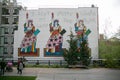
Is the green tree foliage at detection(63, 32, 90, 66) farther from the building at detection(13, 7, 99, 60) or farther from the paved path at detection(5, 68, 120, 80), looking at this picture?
the building at detection(13, 7, 99, 60)

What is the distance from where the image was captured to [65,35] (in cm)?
4256

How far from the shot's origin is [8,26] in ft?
183

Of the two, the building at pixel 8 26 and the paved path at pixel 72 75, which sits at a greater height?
the building at pixel 8 26

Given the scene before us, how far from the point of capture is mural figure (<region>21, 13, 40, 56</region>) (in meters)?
42.8


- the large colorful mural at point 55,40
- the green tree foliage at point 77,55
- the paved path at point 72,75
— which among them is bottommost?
the paved path at point 72,75

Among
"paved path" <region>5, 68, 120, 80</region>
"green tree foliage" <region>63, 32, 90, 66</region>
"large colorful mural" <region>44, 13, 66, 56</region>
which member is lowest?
"paved path" <region>5, 68, 120, 80</region>

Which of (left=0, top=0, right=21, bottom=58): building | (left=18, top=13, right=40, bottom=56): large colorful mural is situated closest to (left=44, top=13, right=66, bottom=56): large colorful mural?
(left=18, top=13, right=40, bottom=56): large colorful mural

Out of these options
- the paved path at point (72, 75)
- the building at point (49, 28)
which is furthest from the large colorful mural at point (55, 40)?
the paved path at point (72, 75)

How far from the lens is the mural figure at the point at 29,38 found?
42.8 meters

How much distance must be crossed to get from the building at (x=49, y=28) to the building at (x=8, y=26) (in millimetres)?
12424

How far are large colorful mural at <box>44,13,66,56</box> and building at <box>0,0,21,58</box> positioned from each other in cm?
1453

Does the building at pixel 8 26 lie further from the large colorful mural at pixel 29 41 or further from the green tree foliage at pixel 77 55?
the green tree foliage at pixel 77 55

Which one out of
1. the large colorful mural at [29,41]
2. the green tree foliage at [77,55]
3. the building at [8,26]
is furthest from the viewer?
the building at [8,26]

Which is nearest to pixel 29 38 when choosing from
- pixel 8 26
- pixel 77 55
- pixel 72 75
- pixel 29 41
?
pixel 29 41
